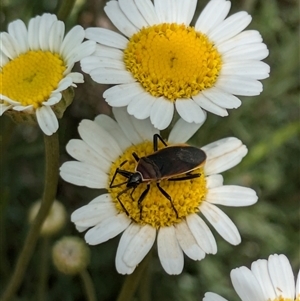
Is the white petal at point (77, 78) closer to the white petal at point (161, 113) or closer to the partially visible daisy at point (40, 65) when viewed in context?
the partially visible daisy at point (40, 65)

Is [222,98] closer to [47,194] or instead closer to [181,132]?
[181,132]

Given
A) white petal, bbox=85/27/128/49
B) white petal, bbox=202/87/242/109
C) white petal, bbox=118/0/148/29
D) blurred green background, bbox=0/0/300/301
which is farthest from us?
blurred green background, bbox=0/0/300/301

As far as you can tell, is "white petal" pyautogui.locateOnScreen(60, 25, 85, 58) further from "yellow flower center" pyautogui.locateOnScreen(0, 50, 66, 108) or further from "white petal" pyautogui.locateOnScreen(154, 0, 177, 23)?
"white petal" pyautogui.locateOnScreen(154, 0, 177, 23)

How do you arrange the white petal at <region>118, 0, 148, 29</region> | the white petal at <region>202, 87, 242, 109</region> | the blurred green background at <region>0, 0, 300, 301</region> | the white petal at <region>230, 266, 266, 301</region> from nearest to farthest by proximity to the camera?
the white petal at <region>230, 266, 266, 301</region>, the white petal at <region>202, 87, 242, 109</region>, the white petal at <region>118, 0, 148, 29</region>, the blurred green background at <region>0, 0, 300, 301</region>

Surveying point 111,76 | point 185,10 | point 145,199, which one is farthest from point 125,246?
point 185,10

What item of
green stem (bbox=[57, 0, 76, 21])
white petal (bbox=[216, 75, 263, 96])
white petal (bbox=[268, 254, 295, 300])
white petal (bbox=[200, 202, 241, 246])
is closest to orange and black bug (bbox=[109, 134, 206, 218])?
white petal (bbox=[200, 202, 241, 246])

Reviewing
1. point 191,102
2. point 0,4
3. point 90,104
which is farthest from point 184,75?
point 90,104
